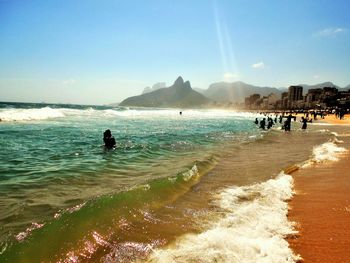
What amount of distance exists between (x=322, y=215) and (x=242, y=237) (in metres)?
2.45

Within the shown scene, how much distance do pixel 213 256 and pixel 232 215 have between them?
229 centimetres

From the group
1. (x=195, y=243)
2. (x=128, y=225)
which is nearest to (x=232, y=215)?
(x=195, y=243)

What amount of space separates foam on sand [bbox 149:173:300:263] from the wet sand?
0.25m

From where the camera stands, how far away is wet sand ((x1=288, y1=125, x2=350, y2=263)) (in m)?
4.95

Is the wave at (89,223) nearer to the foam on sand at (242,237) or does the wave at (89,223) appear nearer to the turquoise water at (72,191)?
the turquoise water at (72,191)

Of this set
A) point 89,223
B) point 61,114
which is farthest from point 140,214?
point 61,114

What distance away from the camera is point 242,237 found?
215 inches

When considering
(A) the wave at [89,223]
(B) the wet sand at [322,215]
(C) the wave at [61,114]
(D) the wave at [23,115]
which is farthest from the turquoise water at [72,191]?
(C) the wave at [61,114]

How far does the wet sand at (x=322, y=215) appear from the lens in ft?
16.2

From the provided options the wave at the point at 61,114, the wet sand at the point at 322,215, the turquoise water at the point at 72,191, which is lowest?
the wave at the point at 61,114

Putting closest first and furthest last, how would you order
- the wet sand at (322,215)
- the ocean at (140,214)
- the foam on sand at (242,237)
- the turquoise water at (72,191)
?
the foam on sand at (242,237), the wet sand at (322,215), the ocean at (140,214), the turquoise water at (72,191)

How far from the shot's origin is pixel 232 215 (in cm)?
696

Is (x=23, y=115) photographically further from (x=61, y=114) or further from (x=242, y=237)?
(x=242, y=237)

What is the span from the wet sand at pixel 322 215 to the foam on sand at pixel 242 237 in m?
0.25
